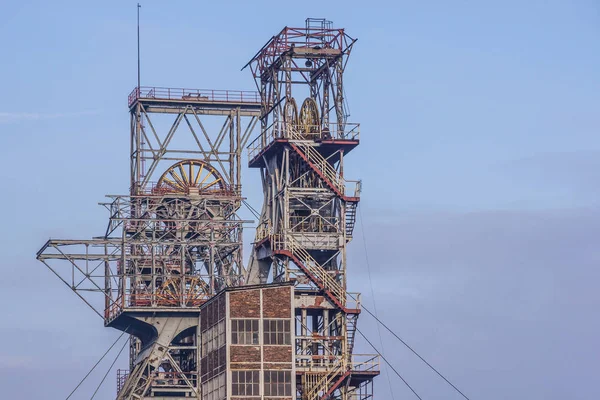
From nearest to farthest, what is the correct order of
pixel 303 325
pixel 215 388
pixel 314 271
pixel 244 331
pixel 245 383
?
pixel 245 383, pixel 244 331, pixel 215 388, pixel 303 325, pixel 314 271

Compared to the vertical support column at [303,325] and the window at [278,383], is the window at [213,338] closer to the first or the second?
the window at [278,383]

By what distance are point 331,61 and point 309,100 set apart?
3218 millimetres

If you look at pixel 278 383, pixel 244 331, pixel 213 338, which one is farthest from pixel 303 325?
pixel 213 338

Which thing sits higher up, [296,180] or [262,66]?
[262,66]

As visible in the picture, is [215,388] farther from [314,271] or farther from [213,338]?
[314,271]

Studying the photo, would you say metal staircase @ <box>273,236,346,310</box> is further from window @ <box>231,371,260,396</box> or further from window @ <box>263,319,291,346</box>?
window @ <box>231,371,260,396</box>

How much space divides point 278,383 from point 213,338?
7.35 meters

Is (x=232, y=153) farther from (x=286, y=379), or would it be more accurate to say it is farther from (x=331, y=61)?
(x=286, y=379)

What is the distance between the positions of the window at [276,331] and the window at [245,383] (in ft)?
7.80

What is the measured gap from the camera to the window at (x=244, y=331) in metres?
112

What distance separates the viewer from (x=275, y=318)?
11188 cm

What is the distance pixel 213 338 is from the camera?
Result: 115750mm

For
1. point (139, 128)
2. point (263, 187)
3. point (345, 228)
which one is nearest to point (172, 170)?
point (139, 128)

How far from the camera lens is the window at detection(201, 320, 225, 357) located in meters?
113
